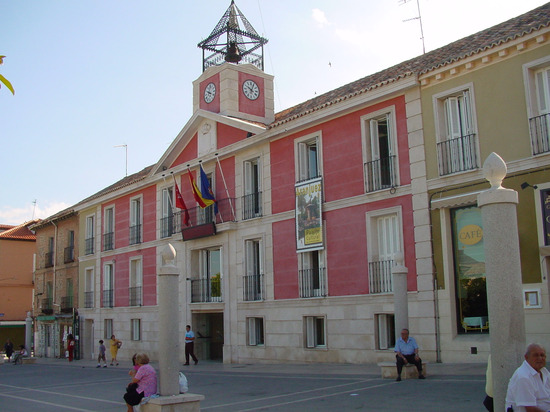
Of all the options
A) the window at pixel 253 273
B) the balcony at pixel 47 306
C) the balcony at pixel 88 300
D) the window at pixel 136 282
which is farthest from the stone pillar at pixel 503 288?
the balcony at pixel 47 306

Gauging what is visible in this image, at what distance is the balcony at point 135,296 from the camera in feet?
103

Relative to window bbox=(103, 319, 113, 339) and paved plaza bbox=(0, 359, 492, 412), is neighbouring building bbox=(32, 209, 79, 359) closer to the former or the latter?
window bbox=(103, 319, 113, 339)

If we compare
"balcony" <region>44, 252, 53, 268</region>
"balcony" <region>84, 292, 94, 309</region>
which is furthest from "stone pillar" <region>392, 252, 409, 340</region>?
"balcony" <region>44, 252, 53, 268</region>

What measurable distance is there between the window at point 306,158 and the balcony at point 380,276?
4.46 meters

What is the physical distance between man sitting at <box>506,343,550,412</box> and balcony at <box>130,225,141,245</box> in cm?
2760

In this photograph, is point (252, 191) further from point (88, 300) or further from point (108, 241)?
point (88, 300)

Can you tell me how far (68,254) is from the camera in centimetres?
3931

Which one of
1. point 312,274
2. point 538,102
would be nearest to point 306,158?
point 312,274

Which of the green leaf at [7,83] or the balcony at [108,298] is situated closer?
the green leaf at [7,83]

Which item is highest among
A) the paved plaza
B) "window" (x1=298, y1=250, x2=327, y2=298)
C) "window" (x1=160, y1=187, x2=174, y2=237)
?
"window" (x1=160, y1=187, x2=174, y2=237)

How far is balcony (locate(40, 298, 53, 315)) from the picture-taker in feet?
133

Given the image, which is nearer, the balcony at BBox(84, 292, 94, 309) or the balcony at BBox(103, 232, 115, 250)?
the balcony at BBox(103, 232, 115, 250)

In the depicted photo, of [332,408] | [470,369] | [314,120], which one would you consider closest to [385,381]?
[470,369]

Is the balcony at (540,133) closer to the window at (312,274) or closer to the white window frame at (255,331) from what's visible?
the window at (312,274)
